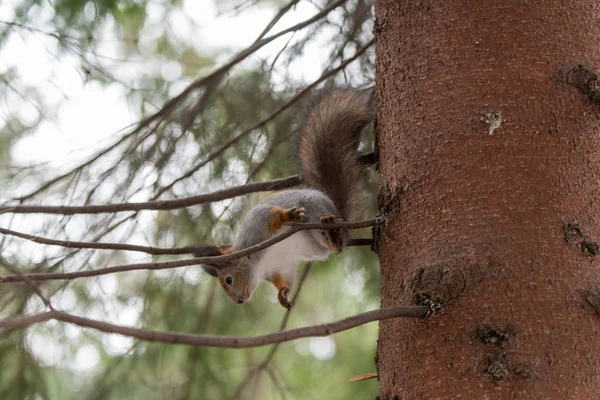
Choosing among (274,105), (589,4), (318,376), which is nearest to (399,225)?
(589,4)

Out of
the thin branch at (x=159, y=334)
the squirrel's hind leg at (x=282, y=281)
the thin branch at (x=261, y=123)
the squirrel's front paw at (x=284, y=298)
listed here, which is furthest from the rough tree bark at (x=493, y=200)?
the squirrel's hind leg at (x=282, y=281)

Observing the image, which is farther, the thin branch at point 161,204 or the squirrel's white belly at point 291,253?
the squirrel's white belly at point 291,253

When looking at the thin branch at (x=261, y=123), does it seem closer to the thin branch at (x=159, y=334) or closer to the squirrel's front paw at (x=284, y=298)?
the squirrel's front paw at (x=284, y=298)

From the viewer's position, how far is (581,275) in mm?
1054

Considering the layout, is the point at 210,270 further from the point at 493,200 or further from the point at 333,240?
the point at 493,200

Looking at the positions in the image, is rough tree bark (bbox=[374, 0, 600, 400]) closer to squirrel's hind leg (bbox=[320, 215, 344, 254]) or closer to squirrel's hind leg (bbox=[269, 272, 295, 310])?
squirrel's hind leg (bbox=[320, 215, 344, 254])

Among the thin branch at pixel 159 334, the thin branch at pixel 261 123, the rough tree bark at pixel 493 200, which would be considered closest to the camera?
the thin branch at pixel 159 334

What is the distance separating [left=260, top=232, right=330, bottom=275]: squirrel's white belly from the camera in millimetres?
1905

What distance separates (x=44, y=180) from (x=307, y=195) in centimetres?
64

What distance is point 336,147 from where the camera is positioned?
5.77ft

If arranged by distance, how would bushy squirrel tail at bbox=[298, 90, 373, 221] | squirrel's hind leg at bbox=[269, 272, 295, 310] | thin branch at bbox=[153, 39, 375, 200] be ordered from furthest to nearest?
squirrel's hind leg at bbox=[269, 272, 295, 310], thin branch at bbox=[153, 39, 375, 200], bushy squirrel tail at bbox=[298, 90, 373, 221]

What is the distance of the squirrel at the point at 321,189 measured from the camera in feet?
5.67

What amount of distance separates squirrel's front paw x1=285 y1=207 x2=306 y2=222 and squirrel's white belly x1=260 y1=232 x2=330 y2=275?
93mm

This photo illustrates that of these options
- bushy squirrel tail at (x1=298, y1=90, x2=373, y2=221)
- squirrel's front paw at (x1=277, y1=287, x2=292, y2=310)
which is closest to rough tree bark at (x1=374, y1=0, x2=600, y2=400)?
bushy squirrel tail at (x1=298, y1=90, x2=373, y2=221)
